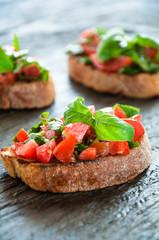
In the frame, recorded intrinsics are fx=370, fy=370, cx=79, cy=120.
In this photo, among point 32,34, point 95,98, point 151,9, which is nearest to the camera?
point 95,98

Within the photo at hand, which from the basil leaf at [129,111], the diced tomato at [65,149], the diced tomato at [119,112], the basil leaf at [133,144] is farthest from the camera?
the basil leaf at [129,111]

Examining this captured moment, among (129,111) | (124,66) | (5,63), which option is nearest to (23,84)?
(5,63)

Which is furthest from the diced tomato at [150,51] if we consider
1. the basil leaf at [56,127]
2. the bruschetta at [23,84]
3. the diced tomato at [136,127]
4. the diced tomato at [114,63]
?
the basil leaf at [56,127]

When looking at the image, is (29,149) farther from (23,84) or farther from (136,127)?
(23,84)

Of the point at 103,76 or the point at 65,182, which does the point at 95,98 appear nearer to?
the point at 103,76

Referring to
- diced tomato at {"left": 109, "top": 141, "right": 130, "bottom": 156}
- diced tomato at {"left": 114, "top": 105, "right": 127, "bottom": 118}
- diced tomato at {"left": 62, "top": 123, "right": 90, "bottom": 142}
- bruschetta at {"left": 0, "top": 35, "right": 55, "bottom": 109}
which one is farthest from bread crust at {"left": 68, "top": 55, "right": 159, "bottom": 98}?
diced tomato at {"left": 62, "top": 123, "right": 90, "bottom": 142}

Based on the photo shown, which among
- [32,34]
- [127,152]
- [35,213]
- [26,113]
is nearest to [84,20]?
[32,34]

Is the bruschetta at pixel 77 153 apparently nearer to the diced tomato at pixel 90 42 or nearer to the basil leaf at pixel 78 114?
the basil leaf at pixel 78 114
